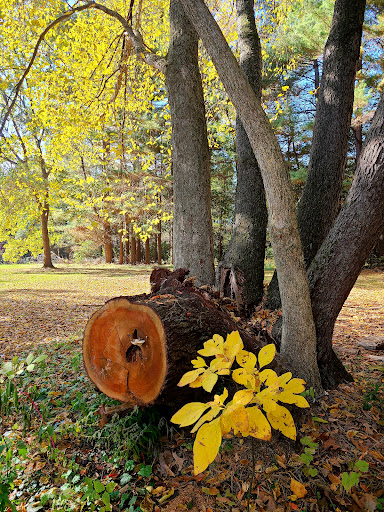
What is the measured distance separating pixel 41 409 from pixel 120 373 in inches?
32.3

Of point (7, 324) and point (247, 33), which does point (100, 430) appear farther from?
point (247, 33)

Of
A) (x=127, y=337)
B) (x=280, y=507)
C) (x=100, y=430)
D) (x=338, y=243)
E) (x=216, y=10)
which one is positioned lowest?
(x=280, y=507)

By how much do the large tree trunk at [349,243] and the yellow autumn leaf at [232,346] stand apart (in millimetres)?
1496

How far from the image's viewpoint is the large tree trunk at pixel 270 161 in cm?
212

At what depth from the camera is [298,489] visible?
5.55ft

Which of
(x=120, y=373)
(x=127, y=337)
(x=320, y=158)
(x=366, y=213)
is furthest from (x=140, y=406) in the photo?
(x=320, y=158)

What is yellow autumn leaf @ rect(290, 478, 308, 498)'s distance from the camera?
1.68 m

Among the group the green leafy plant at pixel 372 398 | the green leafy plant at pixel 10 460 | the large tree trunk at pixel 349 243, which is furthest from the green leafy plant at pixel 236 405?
the green leafy plant at pixel 372 398

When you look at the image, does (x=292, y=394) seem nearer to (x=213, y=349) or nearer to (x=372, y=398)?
(x=213, y=349)

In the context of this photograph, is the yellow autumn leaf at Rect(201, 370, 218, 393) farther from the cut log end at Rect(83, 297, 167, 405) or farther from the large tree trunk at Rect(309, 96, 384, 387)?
the large tree trunk at Rect(309, 96, 384, 387)

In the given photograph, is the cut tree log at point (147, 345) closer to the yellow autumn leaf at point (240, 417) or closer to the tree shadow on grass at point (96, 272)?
the yellow autumn leaf at point (240, 417)

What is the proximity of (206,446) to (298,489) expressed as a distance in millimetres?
1182

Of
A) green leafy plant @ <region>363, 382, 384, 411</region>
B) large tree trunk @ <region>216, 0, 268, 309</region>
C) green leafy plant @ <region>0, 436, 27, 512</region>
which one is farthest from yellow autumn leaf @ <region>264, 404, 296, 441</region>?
large tree trunk @ <region>216, 0, 268, 309</region>

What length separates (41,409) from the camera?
2387 millimetres
